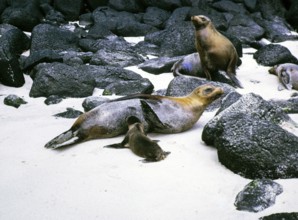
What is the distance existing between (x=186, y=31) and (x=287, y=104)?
3831mm

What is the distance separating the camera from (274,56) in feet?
24.8

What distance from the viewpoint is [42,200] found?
9.48 feet

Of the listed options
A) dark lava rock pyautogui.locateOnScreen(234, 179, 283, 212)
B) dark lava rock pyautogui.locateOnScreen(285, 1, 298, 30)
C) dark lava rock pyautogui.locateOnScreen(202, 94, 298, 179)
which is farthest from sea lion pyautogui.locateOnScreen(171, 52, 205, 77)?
dark lava rock pyautogui.locateOnScreen(285, 1, 298, 30)

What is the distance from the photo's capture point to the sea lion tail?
3.86 m

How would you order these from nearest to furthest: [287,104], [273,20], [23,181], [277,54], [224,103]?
[23,181]
[224,103]
[287,104]
[277,54]
[273,20]

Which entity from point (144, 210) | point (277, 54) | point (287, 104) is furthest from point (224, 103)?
point (277, 54)

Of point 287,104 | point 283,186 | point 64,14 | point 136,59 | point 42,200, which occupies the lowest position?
point 64,14

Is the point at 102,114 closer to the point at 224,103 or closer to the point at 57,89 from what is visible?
the point at 224,103

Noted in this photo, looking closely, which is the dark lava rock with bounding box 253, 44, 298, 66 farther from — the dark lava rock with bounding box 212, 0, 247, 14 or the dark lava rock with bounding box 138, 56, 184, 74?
the dark lava rock with bounding box 212, 0, 247, 14

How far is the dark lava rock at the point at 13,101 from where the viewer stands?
559cm

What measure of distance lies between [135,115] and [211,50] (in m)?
2.73

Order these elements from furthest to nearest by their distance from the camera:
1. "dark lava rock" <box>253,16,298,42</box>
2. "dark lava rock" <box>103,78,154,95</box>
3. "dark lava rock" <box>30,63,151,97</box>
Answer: "dark lava rock" <box>253,16,298,42</box>
"dark lava rock" <box>30,63,151,97</box>
"dark lava rock" <box>103,78,154,95</box>

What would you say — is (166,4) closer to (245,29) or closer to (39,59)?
A: (245,29)

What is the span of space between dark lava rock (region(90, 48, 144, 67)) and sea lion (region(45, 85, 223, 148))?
3616mm
